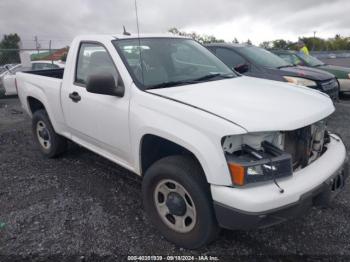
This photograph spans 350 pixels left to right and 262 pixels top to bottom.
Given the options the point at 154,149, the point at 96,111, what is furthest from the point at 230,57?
the point at 154,149

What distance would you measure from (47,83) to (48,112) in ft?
1.32

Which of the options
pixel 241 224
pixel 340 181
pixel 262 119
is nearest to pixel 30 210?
pixel 241 224

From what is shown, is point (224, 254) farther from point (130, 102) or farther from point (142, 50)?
point (142, 50)

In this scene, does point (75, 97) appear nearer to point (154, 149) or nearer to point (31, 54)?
point (154, 149)

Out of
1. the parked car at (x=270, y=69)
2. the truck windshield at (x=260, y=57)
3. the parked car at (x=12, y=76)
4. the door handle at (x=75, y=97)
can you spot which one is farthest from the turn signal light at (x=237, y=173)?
the parked car at (x=12, y=76)

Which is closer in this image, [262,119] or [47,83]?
[262,119]

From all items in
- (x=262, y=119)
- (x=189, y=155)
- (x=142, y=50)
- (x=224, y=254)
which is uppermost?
(x=142, y=50)

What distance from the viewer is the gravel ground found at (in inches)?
115

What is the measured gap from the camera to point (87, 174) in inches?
179

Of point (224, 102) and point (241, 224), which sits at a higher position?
point (224, 102)

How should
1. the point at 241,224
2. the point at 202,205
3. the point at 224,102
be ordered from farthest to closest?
the point at 224,102
the point at 202,205
the point at 241,224

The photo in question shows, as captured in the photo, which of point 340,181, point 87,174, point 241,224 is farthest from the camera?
point 87,174

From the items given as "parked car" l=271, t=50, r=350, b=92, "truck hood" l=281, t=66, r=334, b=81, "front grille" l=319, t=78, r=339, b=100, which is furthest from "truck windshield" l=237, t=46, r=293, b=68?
"parked car" l=271, t=50, r=350, b=92

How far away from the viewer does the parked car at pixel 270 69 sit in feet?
22.8
